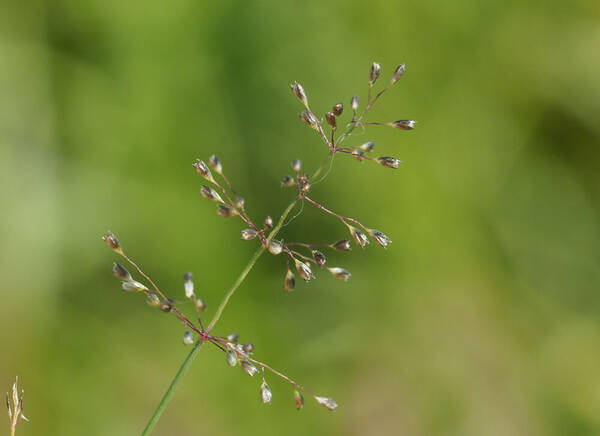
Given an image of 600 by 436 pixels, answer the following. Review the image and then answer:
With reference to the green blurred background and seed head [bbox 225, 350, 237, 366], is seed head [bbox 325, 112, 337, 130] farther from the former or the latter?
Result: the green blurred background

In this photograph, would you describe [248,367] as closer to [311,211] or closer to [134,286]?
[134,286]

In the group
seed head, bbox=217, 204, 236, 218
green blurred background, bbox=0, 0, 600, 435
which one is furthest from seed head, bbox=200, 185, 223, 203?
green blurred background, bbox=0, 0, 600, 435

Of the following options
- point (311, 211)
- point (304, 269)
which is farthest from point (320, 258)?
point (311, 211)

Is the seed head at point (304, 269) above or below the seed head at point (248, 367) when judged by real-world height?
above

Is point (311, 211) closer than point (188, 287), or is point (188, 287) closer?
point (188, 287)

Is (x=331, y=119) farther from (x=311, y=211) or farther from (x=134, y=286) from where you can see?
(x=311, y=211)

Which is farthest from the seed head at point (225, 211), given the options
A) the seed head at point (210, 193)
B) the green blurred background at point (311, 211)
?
the green blurred background at point (311, 211)

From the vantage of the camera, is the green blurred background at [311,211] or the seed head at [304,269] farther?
the green blurred background at [311,211]

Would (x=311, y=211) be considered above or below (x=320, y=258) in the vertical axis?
below

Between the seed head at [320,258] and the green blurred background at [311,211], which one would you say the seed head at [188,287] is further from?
the green blurred background at [311,211]

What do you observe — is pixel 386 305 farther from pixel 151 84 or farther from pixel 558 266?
pixel 151 84
